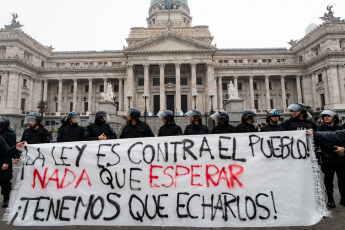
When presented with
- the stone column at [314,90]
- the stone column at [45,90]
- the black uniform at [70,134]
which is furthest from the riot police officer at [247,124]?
the stone column at [45,90]

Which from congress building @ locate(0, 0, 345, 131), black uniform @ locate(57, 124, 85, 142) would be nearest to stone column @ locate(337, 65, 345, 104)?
congress building @ locate(0, 0, 345, 131)

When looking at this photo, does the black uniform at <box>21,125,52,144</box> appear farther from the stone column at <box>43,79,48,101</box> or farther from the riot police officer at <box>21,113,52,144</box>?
the stone column at <box>43,79,48,101</box>

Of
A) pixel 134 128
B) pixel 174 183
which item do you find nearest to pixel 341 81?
pixel 134 128

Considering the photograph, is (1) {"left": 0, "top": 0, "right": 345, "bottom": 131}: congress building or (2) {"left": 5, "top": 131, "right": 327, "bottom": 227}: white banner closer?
(2) {"left": 5, "top": 131, "right": 327, "bottom": 227}: white banner

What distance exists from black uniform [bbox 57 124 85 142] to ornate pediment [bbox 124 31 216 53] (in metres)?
33.6

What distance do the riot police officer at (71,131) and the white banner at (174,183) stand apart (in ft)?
5.29

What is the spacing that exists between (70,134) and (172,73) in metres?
37.6

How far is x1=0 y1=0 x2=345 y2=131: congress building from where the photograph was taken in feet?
123

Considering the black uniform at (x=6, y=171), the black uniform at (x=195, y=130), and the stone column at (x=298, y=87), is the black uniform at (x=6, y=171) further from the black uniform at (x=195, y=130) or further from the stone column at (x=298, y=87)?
the stone column at (x=298, y=87)

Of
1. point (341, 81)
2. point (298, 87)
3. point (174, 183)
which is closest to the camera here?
point (174, 183)

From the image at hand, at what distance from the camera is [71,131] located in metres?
5.83

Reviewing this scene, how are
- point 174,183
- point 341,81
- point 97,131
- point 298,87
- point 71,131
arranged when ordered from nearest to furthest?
Result: point 174,183 < point 97,131 < point 71,131 < point 341,81 < point 298,87

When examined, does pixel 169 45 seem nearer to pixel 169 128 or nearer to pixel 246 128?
pixel 169 128

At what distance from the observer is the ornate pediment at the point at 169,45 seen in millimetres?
37406
